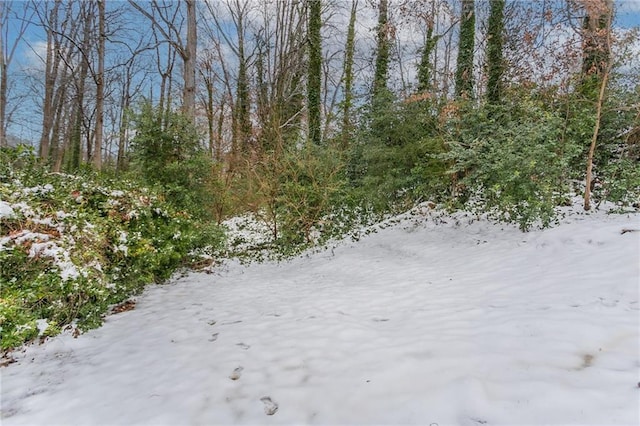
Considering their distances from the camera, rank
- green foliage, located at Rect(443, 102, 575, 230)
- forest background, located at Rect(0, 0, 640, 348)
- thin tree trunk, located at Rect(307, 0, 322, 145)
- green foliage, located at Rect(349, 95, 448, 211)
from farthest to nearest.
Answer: thin tree trunk, located at Rect(307, 0, 322, 145) < green foliage, located at Rect(349, 95, 448, 211) < green foliage, located at Rect(443, 102, 575, 230) < forest background, located at Rect(0, 0, 640, 348)

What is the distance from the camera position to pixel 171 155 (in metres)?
6.57

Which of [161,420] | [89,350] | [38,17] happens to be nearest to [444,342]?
[161,420]

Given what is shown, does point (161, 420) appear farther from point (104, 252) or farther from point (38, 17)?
point (38, 17)

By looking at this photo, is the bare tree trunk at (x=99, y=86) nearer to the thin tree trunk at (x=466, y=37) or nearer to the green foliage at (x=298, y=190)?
the green foliage at (x=298, y=190)

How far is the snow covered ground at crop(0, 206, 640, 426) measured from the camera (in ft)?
6.12

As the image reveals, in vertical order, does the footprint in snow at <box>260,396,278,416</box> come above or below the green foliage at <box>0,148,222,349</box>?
below

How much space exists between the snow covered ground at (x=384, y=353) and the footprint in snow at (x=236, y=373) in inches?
0.6

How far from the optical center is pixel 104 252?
3.27 m

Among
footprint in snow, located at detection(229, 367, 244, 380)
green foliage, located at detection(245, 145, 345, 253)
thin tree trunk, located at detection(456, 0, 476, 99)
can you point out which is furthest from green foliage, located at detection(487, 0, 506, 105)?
footprint in snow, located at detection(229, 367, 244, 380)

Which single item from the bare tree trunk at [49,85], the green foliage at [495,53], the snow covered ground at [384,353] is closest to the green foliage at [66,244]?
the snow covered ground at [384,353]

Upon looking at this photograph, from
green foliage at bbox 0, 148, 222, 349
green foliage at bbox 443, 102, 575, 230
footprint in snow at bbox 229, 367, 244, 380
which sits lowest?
footprint in snow at bbox 229, 367, 244, 380

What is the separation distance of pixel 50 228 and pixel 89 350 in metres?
1.15

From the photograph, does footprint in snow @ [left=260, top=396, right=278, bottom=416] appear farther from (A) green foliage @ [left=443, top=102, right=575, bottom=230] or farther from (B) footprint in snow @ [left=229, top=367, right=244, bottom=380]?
(A) green foliage @ [left=443, top=102, right=575, bottom=230]

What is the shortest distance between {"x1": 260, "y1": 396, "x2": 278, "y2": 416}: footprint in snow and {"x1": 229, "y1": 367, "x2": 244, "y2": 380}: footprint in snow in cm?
34
